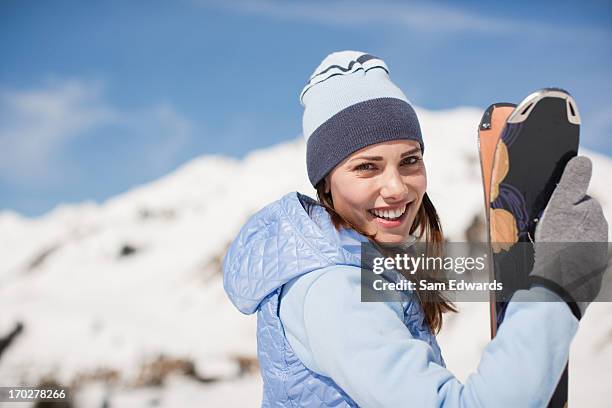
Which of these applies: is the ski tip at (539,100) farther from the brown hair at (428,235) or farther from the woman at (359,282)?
the brown hair at (428,235)

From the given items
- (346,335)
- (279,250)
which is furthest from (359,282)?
(279,250)

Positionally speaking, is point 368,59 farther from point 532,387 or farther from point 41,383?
point 41,383

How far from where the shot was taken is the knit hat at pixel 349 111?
182 cm

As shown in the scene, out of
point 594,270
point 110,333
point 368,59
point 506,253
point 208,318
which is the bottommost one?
point 594,270

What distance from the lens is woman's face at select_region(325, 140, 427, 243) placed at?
1.76 m

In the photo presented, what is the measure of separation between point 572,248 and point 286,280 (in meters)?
0.80

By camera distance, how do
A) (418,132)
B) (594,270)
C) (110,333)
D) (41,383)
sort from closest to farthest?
(594,270) < (418,132) < (41,383) < (110,333)

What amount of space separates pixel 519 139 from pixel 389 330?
2.43 ft

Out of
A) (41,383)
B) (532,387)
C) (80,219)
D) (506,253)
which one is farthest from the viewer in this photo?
(80,219)

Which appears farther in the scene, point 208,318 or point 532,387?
point 208,318

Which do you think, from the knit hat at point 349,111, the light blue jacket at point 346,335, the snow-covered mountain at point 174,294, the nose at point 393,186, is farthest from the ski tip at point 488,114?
the snow-covered mountain at point 174,294

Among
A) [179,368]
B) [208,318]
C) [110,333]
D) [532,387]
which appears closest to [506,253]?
[532,387]

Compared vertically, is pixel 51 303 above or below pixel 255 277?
above

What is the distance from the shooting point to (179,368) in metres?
10.4
